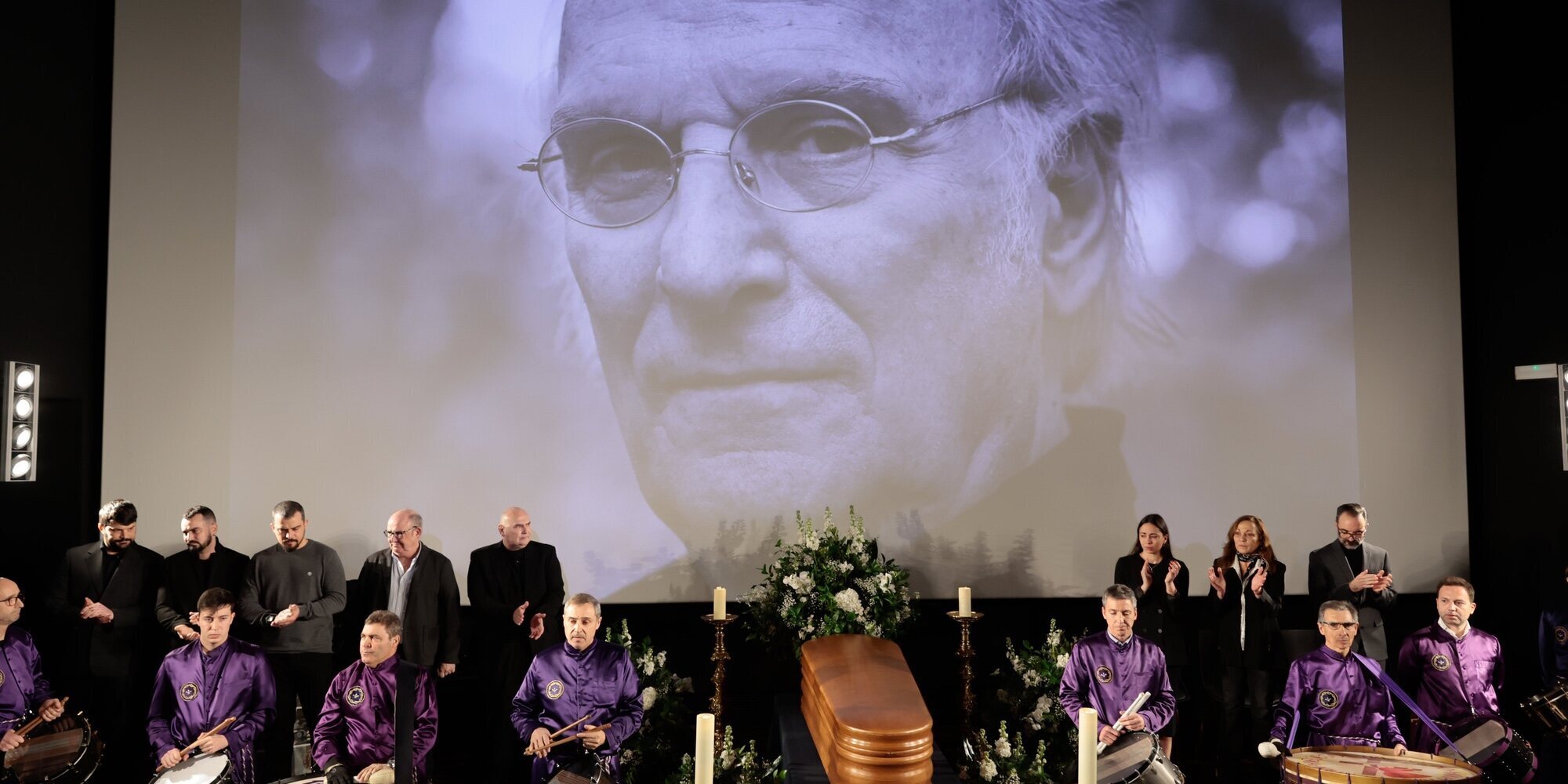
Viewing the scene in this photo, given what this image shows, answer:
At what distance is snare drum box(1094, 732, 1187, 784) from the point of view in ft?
16.3

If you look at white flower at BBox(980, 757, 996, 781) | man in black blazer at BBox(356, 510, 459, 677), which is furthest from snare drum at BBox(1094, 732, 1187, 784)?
man in black blazer at BBox(356, 510, 459, 677)

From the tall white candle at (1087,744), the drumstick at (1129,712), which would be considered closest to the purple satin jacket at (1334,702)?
the drumstick at (1129,712)

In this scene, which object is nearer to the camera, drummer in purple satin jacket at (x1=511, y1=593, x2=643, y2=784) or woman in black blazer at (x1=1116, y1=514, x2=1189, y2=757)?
drummer in purple satin jacket at (x1=511, y1=593, x2=643, y2=784)

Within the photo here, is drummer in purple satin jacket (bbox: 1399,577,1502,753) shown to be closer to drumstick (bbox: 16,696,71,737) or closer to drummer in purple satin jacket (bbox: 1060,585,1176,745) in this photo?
drummer in purple satin jacket (bbox: 1060,585,1176,745)

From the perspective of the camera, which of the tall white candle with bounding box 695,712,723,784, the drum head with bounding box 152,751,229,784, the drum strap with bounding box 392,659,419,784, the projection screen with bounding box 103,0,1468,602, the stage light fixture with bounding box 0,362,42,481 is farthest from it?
the projection screen with bounding box 103,0,1468,602

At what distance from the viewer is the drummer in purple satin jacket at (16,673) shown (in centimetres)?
546

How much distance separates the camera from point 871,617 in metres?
6.46

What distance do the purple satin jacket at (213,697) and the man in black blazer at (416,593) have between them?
0.91 meters

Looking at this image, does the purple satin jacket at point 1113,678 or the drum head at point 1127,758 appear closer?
the drum head at point 1127,758

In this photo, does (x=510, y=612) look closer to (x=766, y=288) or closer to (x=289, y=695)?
(x=289, y=695)

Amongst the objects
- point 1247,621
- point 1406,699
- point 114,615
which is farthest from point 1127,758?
point 114,615

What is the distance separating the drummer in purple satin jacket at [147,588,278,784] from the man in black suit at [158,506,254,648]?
87cm

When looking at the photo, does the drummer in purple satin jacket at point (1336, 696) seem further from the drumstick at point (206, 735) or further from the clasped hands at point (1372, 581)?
the drumstick at point (206, 735)

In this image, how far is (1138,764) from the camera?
4.98m
